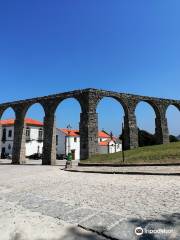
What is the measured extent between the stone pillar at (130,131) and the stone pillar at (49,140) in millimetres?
8289

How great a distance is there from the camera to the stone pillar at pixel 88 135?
28.5 meters

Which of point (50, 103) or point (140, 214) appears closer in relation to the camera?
point (140, 214)

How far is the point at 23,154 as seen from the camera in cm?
3591

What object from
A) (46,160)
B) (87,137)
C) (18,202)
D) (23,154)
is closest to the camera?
(18,202)

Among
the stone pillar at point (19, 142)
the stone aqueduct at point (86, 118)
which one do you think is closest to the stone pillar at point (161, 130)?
the stone aqueduct at point (86, 118)

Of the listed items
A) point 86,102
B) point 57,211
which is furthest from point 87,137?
point 57,211

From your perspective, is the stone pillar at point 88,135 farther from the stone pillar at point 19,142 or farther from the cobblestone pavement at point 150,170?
the cobblestone pavement at point 150,170

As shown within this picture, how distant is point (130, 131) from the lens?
31453mm

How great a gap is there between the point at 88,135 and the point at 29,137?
3408cm

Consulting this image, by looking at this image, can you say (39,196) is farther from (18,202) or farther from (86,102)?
(86,102)

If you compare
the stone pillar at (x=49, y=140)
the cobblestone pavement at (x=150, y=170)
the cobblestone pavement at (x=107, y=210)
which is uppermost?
the stone pillar at (x=49, y=140)

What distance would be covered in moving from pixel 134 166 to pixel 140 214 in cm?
1198

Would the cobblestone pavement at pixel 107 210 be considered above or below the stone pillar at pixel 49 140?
below

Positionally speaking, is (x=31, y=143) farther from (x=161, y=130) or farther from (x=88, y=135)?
(x=88, y=135)
